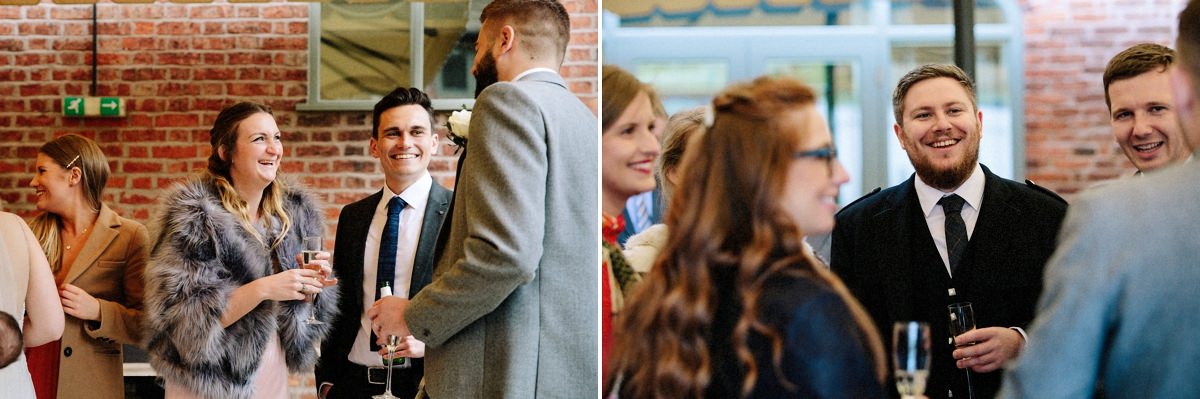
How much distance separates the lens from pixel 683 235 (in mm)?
2477

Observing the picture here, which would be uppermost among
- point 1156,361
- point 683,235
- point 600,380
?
point 683,235

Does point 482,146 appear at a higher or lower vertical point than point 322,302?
higher

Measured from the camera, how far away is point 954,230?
2.43 m

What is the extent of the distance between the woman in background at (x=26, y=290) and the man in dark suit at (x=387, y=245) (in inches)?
31.7

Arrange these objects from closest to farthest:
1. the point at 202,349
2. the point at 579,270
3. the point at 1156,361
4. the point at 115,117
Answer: the point at 1156,361
the point at 579,270
the point at 202,349
the point at 115,117

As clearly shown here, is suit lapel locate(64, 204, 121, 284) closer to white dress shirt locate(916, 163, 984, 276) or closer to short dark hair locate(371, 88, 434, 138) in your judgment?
short dark hair locate(371, 88, 434, 138)

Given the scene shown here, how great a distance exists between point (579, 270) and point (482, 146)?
0.39 meters

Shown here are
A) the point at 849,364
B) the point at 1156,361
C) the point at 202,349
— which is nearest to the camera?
the point at 1156,361

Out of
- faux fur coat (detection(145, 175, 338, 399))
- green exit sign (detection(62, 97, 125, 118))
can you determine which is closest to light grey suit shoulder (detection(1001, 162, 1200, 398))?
faux fur coat (detection(145, 175, 338, 399))

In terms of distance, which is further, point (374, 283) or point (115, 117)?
point (115, 117)

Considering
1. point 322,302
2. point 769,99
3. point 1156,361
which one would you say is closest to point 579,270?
→ point 769,99

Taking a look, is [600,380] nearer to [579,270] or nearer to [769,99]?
[579,270]

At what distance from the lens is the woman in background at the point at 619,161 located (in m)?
2.65

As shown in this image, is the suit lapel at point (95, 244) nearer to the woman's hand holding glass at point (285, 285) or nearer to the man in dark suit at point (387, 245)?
the woman's hand holding glass at point (285, 285)
